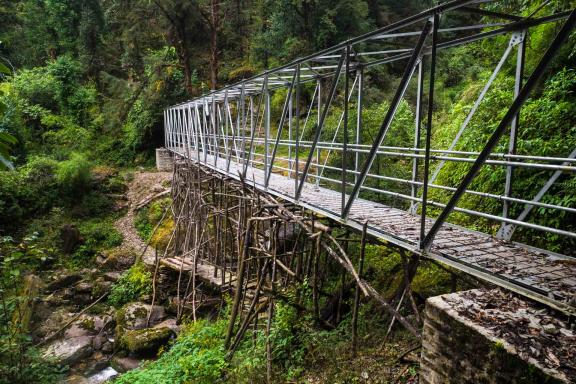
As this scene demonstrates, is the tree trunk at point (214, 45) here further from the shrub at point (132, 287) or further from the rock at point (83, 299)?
the rock at point (83, 299)

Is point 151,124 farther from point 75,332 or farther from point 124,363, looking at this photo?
point 124,363

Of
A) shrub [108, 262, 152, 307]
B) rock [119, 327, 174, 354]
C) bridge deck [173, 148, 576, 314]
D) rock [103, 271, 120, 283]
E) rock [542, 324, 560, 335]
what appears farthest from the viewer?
rock [103, 271, 120, 283]

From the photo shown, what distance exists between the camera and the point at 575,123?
587 cm

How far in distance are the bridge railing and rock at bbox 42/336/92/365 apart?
691 centimetres

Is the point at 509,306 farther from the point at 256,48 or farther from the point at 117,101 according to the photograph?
the point at 117,101

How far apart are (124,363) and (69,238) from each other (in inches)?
345

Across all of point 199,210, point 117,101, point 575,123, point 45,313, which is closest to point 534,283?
point 575,123

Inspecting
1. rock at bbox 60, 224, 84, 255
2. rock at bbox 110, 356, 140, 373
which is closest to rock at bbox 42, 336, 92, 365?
rock at bbox 110, 356, 140, 373

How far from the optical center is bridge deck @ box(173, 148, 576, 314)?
305 cm

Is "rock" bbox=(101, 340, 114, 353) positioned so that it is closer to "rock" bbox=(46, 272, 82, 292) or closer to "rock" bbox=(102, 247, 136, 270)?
"rock" bbox=(46, 272, 82, 292)

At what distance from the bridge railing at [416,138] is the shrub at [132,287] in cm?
583

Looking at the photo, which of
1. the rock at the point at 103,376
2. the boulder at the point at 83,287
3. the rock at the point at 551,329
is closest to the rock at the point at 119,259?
the boulder at the point at 83,287

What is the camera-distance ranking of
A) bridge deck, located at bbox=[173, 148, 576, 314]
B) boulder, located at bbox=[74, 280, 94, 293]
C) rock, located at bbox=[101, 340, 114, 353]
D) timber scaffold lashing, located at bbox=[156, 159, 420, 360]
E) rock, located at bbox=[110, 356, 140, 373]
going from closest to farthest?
bridge deck, located at bbox=[173, 148, 576, 314], timber scaffold lashing, located at bbox=[156, 159, 420, 360], rock, located at bbox=[110, 356, 140, 373], rock, located at bbox=[101, 340, 114, 353], boulder, located at bbox=[74, 280, 94, 293]

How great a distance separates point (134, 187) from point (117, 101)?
6.84 metres
